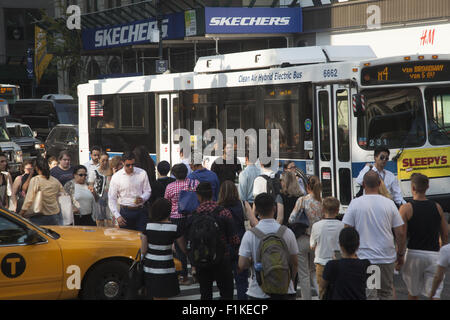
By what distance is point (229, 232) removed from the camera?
25.1 ft

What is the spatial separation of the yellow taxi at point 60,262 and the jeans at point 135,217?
2080 millimetres

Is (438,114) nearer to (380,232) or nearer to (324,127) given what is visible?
(324,127)

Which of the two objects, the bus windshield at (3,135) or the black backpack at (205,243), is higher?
the bus windshield at (3,135)

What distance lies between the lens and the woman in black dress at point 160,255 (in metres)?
7.49

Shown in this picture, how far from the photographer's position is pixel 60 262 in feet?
27.3

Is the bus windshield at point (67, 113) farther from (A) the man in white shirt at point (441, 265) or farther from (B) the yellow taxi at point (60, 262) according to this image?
(A) the man in white shirt at point (441, 265)

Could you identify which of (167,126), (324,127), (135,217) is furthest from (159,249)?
(167,126)

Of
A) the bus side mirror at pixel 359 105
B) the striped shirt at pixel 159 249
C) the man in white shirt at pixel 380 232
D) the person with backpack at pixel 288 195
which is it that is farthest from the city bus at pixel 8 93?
the man in white shirt at pixel 380 232

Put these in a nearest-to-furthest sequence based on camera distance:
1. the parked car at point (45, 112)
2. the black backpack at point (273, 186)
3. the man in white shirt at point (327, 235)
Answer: the man in white shirt at point (327, 235)
the black backpack at point (273, 186)
the parked car at point (45, 112)

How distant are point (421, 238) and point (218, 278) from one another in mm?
2074

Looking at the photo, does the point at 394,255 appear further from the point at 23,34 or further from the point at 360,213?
the point at 23,34

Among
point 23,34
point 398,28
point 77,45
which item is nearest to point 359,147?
point 398,28

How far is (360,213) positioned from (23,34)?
61.2m
